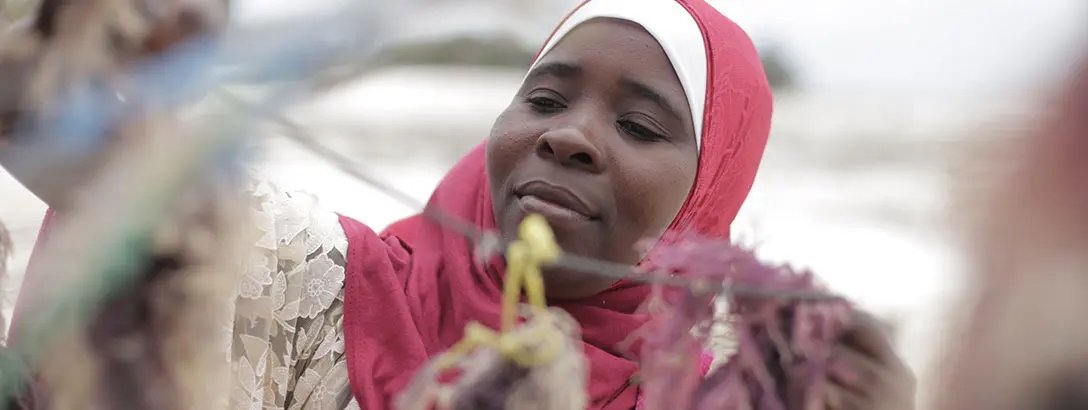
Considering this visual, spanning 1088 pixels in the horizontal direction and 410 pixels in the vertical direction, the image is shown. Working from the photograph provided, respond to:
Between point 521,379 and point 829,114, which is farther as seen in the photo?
point 829,114

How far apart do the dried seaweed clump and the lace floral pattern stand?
0.35 metres

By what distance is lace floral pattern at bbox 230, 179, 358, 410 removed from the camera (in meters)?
1.00

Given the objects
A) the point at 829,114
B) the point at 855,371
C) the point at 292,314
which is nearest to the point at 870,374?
the point at 855,371

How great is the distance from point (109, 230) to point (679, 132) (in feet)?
1.81

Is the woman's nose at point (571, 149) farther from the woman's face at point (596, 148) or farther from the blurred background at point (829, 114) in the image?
the blurred background at point (829, 114)

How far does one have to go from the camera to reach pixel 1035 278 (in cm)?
52

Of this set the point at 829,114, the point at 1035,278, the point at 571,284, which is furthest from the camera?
the point at 829,114

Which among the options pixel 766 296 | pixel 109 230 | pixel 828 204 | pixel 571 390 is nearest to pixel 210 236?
pixel 109 230

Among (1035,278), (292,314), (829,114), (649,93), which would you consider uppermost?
(829,114)

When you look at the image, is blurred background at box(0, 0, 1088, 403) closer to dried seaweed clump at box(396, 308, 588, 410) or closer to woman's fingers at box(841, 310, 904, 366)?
woman's fingers at box(841, 310, 904, 366)

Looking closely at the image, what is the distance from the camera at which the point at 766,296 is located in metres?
0.70

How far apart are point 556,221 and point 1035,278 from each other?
0.46 metres

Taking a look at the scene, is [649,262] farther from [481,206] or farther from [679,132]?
[481,206]

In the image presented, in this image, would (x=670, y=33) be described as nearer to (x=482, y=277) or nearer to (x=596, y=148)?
(x=596, y=148)
